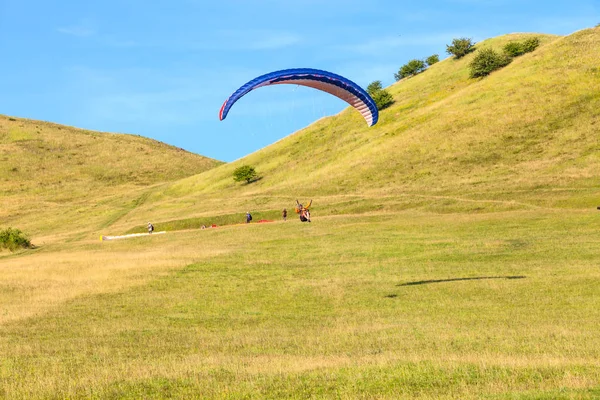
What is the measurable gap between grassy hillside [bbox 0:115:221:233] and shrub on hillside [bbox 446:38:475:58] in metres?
57.3

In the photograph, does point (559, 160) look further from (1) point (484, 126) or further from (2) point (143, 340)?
(2) point (143, 340)

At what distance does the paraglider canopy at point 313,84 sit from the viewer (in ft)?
109

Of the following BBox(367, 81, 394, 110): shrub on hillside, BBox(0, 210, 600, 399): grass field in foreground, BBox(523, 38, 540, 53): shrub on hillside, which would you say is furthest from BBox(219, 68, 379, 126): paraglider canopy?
BBox(523, 38, 540, 53): shrub on hillside

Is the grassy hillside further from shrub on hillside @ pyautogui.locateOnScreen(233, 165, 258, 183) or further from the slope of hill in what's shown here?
shrub on hillside @ pyautogui.locateOnScreen(233, 165, 258, 183)

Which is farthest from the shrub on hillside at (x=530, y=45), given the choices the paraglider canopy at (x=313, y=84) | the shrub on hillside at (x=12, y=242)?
the paraglider canopy at (x=313, y=84)

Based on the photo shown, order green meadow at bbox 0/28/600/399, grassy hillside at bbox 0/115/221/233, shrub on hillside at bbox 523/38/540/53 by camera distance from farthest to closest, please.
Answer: shrub on hillside at bbox 523/38/540/53, grassy hillside at bbox 0/115/221/233, green meadow at bbox 0/28/600/399

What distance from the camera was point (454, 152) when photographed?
94.5 meters

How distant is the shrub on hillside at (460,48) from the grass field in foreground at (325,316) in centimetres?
9064

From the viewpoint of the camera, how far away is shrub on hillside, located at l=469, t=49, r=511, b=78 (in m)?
123

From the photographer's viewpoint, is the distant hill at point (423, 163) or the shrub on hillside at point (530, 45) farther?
the shrub on hillside at point (530, 45)

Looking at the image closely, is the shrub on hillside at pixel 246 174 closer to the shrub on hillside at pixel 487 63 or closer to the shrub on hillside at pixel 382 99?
the shrub on hillside at pixel 382 99

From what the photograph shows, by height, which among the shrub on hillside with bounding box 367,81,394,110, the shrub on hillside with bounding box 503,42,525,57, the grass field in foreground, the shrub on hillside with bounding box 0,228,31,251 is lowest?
the grass field in foreground

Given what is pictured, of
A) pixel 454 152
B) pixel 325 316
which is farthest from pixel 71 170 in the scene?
pixel 325 316

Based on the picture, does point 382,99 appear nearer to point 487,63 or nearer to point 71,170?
point 487,63
